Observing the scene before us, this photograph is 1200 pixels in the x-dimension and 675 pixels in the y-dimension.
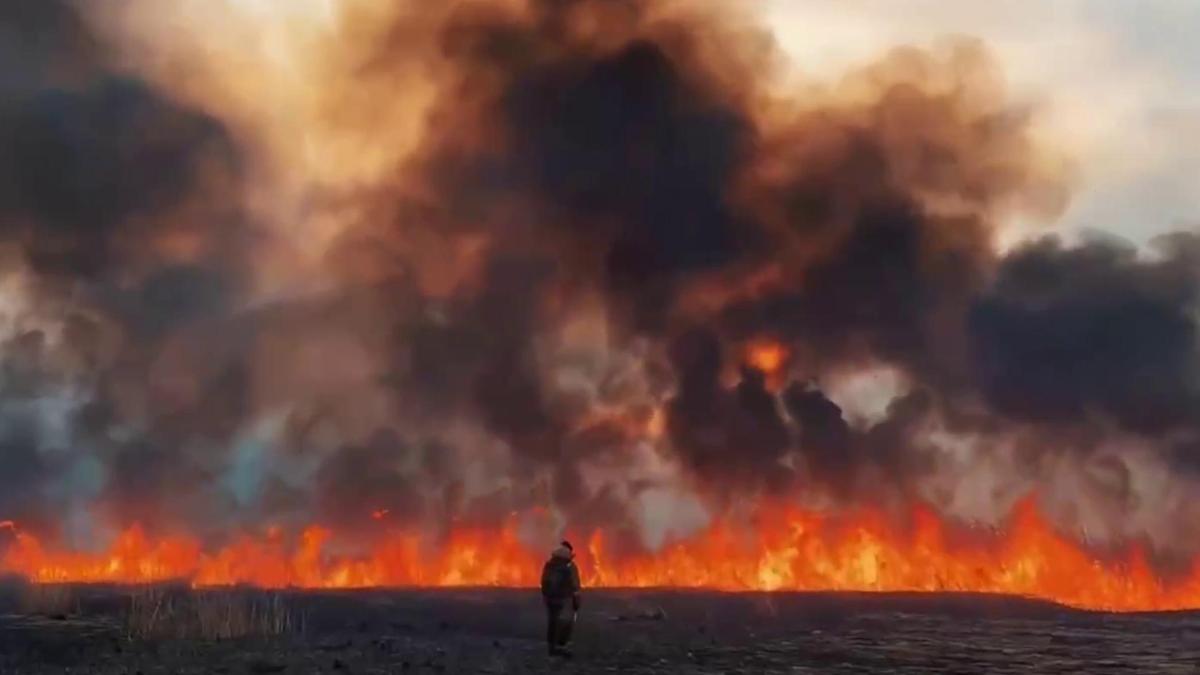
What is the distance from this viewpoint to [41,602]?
44406 mm

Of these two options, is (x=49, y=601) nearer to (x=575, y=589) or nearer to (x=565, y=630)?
(x=565, y=630)

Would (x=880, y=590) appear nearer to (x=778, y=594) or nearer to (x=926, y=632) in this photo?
(x=778, y=594)

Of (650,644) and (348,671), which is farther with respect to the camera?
(650,644)

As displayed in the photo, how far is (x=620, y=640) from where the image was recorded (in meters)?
35.1

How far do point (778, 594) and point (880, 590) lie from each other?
22.0ft

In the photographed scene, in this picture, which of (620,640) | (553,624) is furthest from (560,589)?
(620,640)

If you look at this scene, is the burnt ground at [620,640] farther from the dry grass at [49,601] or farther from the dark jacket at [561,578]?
the dark jacket at [561,578]

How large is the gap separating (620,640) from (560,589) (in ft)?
20.3

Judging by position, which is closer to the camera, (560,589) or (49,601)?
(560,589)

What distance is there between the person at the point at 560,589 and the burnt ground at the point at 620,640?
79 centimetres

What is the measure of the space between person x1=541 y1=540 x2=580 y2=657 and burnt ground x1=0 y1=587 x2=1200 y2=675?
0.79 m

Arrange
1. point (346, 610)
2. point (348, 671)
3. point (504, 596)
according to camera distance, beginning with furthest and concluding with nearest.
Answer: point (504, 596) < point (346, 610) < point (348, 671)

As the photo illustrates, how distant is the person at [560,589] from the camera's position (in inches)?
1173

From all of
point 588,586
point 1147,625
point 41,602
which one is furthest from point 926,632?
point 41,602
